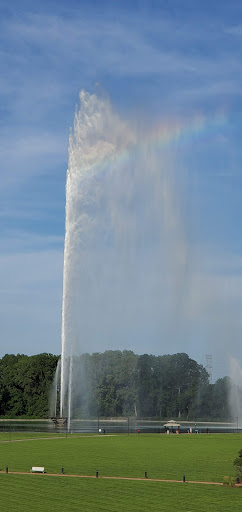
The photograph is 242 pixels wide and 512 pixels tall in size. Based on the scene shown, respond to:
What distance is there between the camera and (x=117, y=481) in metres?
36.8

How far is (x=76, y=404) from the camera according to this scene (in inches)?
5733

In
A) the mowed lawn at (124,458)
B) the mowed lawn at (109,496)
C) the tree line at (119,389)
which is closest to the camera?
the mowed lawn at (109,496)

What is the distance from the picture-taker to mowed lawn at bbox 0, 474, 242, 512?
28984mm

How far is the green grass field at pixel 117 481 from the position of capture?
29797 millimetres

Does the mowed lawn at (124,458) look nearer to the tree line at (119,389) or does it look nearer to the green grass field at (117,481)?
the green grass field at (117,481)

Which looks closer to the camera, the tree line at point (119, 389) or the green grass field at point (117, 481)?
the green grass field at point (117, 481)

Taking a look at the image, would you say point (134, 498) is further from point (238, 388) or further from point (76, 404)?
point (238, 388)

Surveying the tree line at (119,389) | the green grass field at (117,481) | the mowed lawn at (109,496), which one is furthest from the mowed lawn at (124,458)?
the tree line at (119,389)

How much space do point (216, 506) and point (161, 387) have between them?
147 meters

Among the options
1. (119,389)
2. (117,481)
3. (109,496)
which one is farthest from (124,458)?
(119,389)

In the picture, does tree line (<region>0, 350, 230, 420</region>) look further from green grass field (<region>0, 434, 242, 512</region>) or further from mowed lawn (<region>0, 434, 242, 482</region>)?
green grass field (<region>0, 434, 242, 512</region>)

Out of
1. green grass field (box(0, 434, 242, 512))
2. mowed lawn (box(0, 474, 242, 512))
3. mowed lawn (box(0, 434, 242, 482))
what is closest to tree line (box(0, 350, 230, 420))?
mowed lawn (box(0, 434, 242, 482))

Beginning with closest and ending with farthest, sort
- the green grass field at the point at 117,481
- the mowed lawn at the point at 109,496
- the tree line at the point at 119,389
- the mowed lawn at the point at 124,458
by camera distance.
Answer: the mowed lawn at the point at 109,496 → the green grass field at the point at 117,481 → the mowed lawn at the point at 124,458 → the tree line at the point at 119,389

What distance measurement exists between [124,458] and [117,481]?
13288 mm
